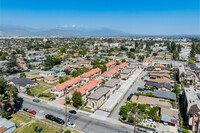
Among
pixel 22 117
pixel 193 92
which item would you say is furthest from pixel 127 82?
pixel 22 117

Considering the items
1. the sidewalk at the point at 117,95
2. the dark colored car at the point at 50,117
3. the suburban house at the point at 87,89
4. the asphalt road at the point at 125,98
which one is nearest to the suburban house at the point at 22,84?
the suburban house at the point at 87,89

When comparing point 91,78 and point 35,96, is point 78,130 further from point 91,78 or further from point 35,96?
point 91,78

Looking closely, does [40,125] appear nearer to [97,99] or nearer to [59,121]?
[59,121]

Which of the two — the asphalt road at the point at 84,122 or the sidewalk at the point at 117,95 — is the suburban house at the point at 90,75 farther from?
the asphalt road at the point at 84,122

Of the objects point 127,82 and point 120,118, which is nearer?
point 120,118

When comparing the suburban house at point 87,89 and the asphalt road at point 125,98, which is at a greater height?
the suburban house at point 87,89

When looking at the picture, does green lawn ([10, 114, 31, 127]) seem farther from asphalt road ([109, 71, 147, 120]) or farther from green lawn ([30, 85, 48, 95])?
asphalt road ([109, 71, 147, 120])

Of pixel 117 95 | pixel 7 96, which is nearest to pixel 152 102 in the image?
pixel 117 95

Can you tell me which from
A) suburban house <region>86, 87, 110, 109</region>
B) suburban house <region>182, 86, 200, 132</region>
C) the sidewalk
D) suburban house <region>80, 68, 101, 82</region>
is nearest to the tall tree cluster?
suburban house <region>86, 87, 110, 109</region>
